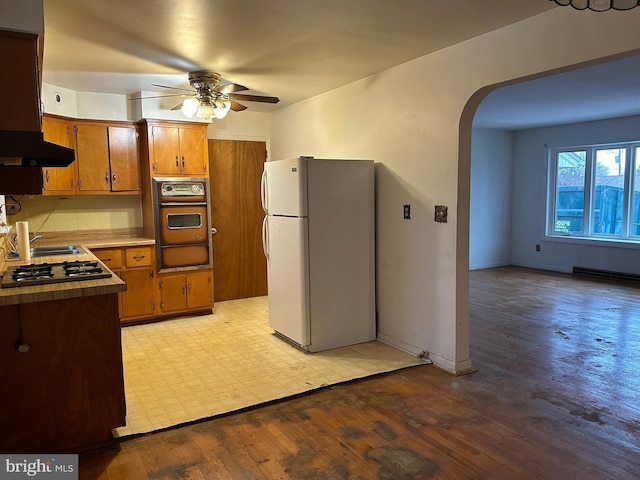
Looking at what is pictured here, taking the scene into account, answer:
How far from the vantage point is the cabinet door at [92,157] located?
4.78 m

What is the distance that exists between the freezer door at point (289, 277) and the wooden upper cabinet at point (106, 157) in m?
1.82

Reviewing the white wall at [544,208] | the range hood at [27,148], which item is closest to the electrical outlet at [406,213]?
the range hood at [27,148]

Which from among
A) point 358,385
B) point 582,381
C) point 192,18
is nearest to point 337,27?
point 192,18

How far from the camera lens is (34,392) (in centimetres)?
237

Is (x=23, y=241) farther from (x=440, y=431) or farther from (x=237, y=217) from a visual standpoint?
(x=440, y=431)

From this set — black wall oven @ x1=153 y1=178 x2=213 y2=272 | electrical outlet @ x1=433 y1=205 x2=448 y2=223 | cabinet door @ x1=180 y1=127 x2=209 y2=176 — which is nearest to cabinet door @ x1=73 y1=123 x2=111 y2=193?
black wall oven @ x1=153 y1=178 x2=213 y2=272

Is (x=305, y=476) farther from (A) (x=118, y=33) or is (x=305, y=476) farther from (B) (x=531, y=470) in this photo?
(A) (x=118, y=33)

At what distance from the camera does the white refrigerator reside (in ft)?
12.7

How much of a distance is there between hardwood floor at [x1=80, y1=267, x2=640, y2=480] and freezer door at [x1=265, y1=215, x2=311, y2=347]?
84cm

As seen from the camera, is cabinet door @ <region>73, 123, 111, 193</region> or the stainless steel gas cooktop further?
cabinet door @ <region>73, 123, 111, 193</region>

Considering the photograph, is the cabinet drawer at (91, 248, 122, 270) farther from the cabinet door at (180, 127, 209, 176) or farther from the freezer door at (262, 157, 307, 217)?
the freezer door at (262, 157, 307, 217)

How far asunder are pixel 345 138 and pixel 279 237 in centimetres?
120

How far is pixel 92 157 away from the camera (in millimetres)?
4852

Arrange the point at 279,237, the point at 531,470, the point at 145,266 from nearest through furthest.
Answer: the point at 531,470 < the point at 279,237 < the point at 145,266
